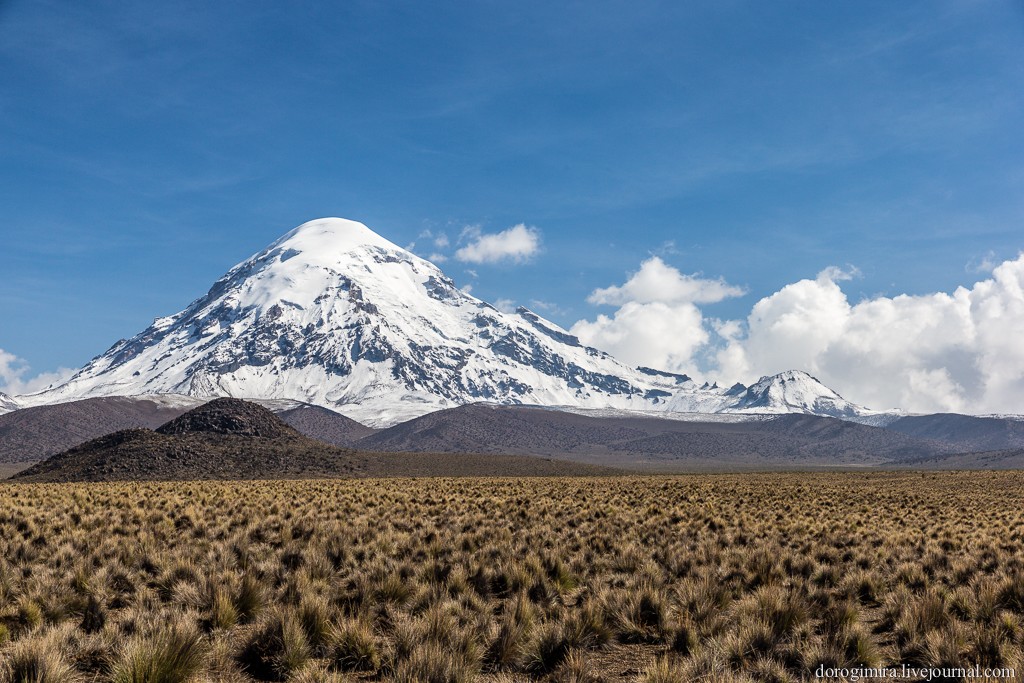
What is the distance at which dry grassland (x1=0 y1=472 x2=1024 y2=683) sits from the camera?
798 cm

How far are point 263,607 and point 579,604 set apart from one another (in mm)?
4780

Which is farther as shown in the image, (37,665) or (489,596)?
(489,596)

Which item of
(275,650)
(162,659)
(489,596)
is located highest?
(162,659)

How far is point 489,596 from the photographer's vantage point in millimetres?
11992

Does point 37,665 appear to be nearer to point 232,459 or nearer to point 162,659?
point 162,659

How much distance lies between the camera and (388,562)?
14.0 m

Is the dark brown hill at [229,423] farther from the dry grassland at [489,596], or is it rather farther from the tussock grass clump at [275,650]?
the tussock grass clump at [275,650]

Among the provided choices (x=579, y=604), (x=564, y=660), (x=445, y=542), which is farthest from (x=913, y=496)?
(x=564, y=660)

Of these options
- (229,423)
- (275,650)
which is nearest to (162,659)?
(275,650)

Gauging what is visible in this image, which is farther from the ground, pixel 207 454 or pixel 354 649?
pixel 354 649

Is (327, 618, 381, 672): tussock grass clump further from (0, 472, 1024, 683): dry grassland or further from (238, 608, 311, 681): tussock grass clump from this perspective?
(238, 608, 311, 681): tussock grass clump

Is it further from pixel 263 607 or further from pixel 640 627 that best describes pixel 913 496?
pixel 263 607

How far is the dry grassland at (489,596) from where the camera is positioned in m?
7.98

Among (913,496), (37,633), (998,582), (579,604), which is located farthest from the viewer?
(913,496)
